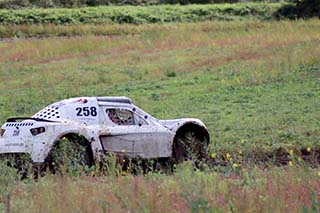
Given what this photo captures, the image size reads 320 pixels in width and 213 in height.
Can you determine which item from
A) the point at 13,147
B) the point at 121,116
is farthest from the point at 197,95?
the point at 13,147

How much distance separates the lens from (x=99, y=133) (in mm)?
15062

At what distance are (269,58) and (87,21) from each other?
91.1 feet

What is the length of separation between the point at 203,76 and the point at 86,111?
51.4 ft

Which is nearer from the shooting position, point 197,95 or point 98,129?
point 98,129

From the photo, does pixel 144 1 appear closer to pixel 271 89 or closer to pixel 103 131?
pixel 271 89

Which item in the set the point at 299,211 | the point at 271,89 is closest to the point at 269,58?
the point at 271,89

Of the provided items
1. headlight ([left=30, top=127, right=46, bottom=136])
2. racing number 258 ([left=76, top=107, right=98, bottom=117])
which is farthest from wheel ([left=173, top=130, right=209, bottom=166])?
headlight ([left=30, top=127, right=46, bottom=136])

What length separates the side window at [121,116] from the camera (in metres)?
15.7

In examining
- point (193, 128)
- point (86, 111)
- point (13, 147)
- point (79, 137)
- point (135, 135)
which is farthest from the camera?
point (193, 128)

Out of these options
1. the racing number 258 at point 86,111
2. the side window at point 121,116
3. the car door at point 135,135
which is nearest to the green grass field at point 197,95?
the car door at point 135,135

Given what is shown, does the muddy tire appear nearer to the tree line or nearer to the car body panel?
the car body panel

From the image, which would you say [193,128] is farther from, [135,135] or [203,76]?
[203,76]

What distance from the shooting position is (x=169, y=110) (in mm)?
23188

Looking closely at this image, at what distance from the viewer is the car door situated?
15.4m
